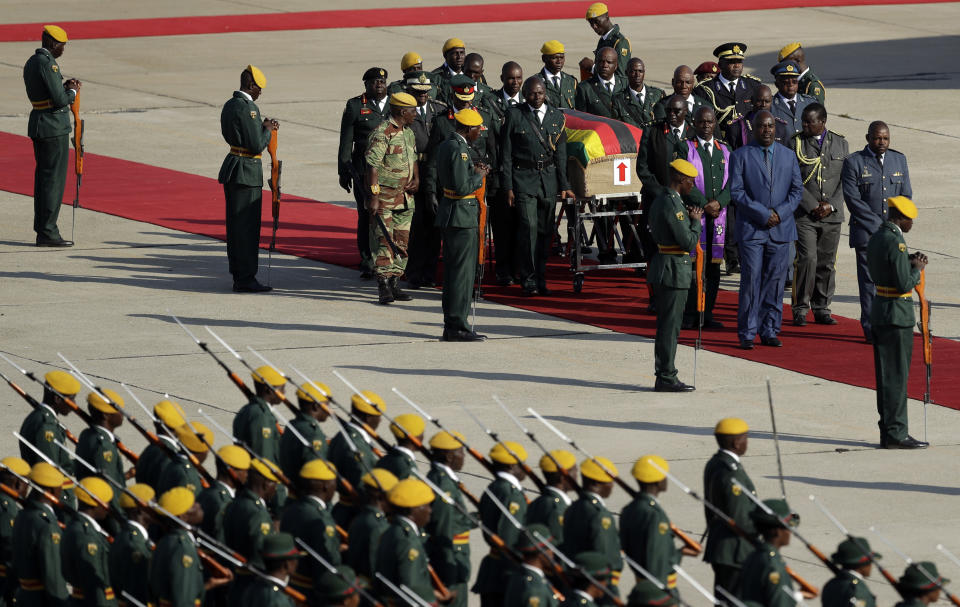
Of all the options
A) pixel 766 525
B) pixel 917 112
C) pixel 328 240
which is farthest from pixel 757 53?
pixel 766 525

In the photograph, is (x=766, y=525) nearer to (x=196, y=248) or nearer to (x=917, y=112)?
(x=196, y=248)

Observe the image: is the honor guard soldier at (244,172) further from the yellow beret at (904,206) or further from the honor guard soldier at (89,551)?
the honor guard soldier at (89,551)

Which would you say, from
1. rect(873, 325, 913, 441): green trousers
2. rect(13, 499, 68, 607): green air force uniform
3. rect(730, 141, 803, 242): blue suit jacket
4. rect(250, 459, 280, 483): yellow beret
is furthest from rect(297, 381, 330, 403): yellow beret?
rect(730, 141, 803, 242): blue suit jacket

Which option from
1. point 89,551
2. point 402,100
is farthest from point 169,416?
point 402,100

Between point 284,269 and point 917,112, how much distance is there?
1135cm

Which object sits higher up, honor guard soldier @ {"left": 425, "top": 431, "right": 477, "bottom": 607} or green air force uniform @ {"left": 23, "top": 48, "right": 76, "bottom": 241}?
green air force uniform @ {"left": 23, "top": 48, "right": 76, "bottom": 241}

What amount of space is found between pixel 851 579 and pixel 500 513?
70.3 inches

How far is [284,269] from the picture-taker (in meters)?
17.3

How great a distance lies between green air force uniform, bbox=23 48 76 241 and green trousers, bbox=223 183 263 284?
2.38 metres

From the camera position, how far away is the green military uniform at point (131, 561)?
315 inches

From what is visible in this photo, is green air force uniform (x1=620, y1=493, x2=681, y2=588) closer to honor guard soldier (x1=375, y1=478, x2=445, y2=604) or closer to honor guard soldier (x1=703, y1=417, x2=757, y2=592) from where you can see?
honor guard soldier (x1=703, y1=417, x2=757, y2=592)

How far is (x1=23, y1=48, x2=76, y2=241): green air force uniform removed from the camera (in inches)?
680

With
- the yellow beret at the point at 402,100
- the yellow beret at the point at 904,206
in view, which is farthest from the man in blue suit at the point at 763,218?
the yellow beret at the point at 402,100

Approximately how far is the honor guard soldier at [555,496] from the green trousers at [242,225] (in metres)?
7.95
